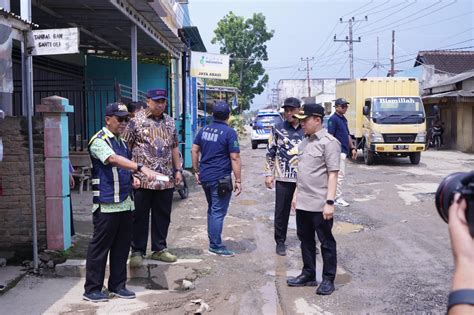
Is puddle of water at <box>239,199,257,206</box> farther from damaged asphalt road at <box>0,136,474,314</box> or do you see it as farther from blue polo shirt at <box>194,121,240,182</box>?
blue polo shirt at <box>194,121,240,182</box>

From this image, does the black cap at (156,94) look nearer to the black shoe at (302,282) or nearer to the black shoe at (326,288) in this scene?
the black shoe at (302,282)

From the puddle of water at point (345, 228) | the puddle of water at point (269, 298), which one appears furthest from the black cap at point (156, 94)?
the puddle of water at point (345, 228)

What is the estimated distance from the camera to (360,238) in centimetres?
749

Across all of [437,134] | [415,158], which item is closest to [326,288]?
[415,158]

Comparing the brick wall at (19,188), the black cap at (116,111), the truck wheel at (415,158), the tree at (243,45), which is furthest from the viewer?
the tree at (243,45)

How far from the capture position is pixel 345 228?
8.16 m

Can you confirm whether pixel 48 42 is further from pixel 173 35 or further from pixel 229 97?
pixel 229 97

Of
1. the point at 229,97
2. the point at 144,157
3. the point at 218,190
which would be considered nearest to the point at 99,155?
the point at 144,157

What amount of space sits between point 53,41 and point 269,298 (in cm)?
334

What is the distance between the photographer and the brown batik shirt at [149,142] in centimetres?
572

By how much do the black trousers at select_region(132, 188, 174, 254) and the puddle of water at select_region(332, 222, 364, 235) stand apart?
2966 mm

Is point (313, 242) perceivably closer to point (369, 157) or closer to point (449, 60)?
point (369, 157)

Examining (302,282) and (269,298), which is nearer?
(269,298)

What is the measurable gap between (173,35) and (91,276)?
805 cm
